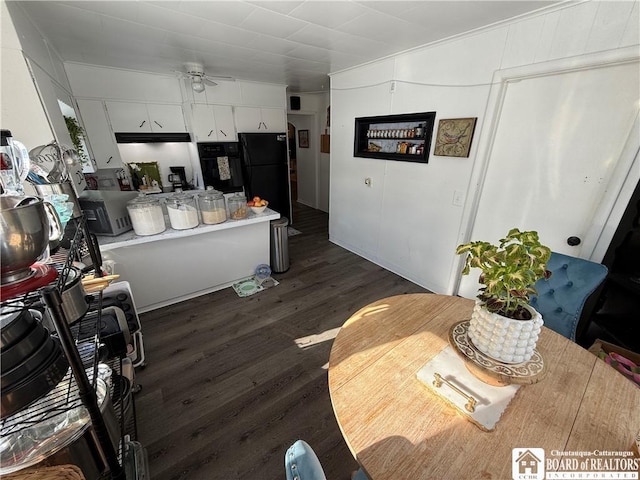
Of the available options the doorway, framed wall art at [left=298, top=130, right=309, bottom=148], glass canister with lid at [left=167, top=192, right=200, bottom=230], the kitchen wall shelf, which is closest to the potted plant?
the kitchen wall shelf

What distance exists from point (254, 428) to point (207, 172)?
11.2ft

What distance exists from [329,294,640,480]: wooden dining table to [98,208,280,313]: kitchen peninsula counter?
6.15 ft

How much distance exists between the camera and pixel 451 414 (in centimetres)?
80

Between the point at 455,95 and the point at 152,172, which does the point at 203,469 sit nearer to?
the point at 455,95

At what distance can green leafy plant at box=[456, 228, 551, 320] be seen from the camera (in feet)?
2.60

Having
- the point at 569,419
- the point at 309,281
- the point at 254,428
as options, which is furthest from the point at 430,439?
the point at 309,281

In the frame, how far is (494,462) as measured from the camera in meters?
0.68

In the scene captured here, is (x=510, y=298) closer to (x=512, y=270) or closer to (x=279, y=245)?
(x=512, y=270)

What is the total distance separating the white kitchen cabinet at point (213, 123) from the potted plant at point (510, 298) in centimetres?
389

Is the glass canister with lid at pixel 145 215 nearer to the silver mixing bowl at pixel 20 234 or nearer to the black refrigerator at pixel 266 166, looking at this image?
the silver mixing bowl at pixel 20 234

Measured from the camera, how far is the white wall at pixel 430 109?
62.2 inches

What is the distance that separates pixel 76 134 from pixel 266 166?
2.27 m

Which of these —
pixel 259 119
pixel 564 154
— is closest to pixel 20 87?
pixel 259 119

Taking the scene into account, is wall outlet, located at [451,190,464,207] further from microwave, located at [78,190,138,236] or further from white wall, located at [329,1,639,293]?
microwave, located at [78,190,138,236]
